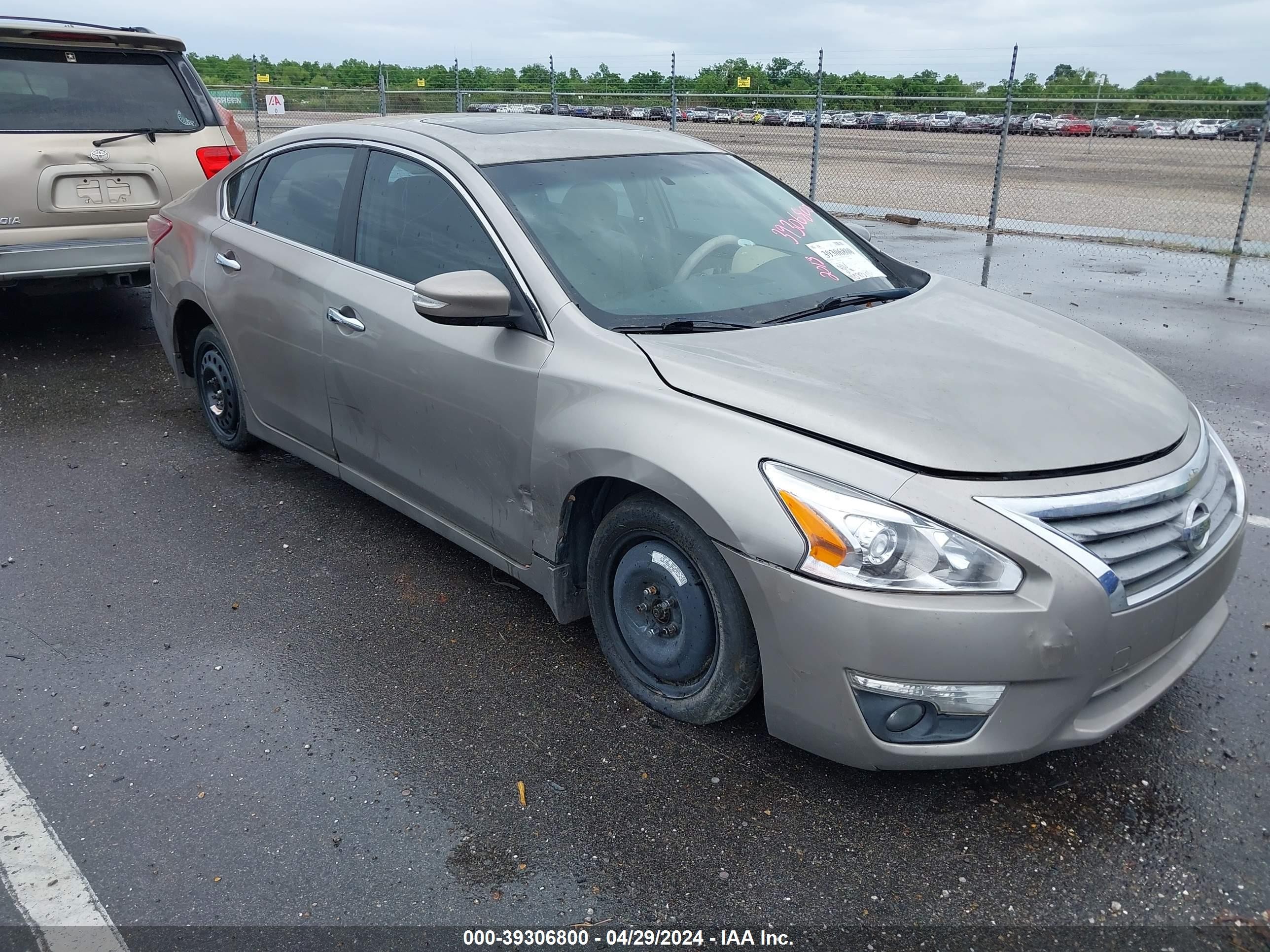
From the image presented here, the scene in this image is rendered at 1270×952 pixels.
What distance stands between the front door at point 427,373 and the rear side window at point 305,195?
20 cm

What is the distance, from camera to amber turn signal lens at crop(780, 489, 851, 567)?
240cm

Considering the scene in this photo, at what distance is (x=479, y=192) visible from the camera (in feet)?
11.2

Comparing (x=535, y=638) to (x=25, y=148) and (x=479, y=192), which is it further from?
(x=25, y=148)

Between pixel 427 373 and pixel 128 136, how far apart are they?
13.5ft


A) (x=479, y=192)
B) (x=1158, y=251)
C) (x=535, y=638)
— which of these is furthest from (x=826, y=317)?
(x=1158, y=251)

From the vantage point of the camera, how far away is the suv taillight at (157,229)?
5.12 meters

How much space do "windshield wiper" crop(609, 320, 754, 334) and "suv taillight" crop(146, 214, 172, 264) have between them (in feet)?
10.4

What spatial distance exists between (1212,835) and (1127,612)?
68cm

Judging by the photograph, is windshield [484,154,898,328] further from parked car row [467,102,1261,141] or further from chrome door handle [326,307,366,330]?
parked car row [467,102,1261,141]

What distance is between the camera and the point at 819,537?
242 centimetres

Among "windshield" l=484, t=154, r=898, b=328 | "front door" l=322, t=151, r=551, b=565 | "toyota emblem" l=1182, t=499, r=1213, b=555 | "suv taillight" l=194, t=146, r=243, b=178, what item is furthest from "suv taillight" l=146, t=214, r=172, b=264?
"toyota emblem" l=1182, t=499, r=1213, b=555

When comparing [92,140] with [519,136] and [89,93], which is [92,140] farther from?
[519,136]

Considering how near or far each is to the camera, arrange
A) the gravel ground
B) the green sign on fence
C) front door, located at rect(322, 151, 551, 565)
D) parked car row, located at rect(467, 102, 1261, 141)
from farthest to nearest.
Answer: the green sign on fence
parked car row, located at rect(467, 102, 1261, 141)
the gravel ground
front door, located at rect(322, 151, 551, 565)

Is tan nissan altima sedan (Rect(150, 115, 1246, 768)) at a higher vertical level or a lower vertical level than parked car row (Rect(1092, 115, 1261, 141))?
lower
